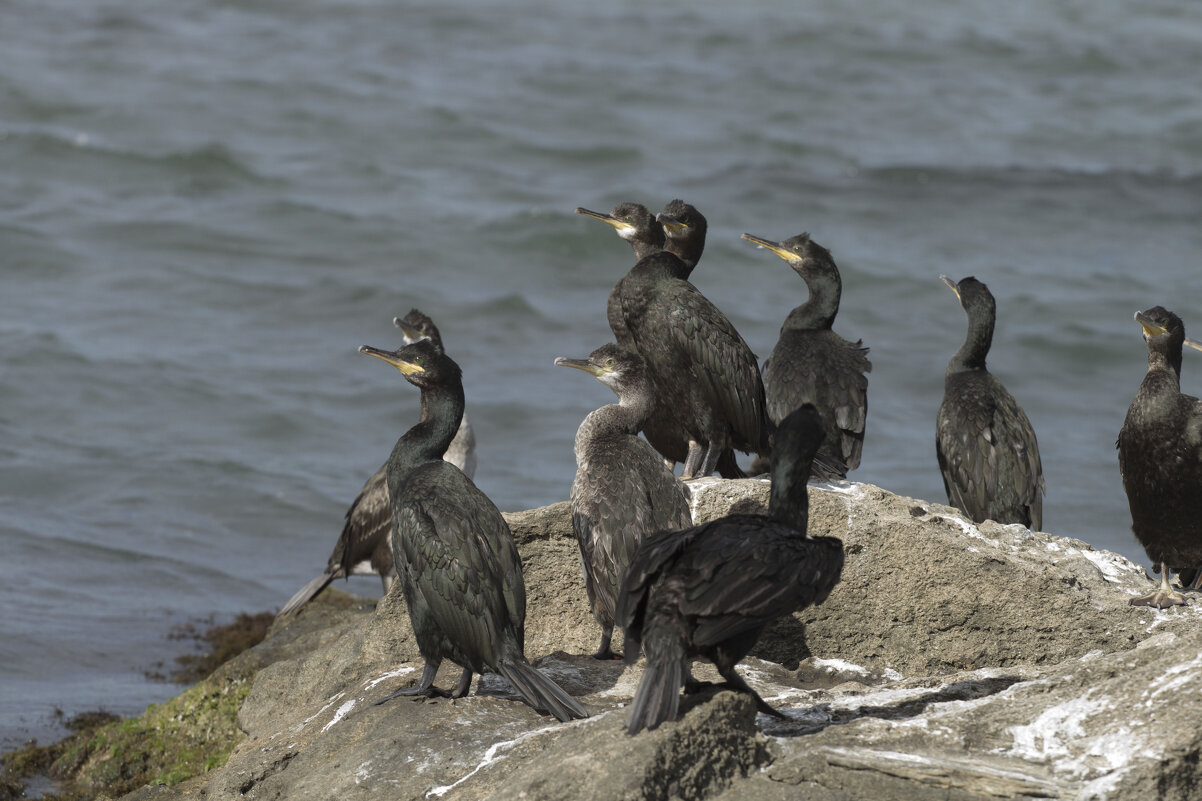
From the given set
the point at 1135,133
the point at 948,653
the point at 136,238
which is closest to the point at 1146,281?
the point at 1135,133

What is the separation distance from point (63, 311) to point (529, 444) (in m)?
5.86

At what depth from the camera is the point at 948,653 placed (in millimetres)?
5801

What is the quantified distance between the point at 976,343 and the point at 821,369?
91cm

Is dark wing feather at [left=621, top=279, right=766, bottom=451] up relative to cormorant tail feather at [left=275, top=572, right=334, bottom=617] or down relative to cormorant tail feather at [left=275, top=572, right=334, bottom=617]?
up

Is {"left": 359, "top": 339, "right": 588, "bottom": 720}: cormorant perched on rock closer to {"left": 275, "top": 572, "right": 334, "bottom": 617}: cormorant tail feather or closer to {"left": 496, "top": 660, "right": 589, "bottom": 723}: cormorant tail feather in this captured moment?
{"left": 496, "top": 660, "right": 589, "bottom": 723}: cormorant tail feather

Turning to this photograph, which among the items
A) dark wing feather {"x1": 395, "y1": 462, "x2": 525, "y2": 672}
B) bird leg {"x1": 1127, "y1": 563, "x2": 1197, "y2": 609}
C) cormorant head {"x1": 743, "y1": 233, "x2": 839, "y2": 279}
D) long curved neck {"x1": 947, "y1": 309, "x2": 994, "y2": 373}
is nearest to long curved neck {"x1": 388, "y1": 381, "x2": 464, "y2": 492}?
dark wing feather {"x1": 395, "y1": 462, "x2": 525, "y2": 672}

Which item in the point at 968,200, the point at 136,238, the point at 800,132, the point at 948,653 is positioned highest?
the point at 800,132

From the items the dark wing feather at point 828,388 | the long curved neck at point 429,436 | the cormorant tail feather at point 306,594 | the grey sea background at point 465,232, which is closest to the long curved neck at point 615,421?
the long curved neck at point 429,436

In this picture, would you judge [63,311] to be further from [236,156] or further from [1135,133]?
[1135,133]

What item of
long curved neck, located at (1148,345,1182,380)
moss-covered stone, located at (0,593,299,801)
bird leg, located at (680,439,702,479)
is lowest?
moss-covered stone, located at (0,593,299,801)

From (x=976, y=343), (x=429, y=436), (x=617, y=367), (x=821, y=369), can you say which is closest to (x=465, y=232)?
(x=976, y=343)

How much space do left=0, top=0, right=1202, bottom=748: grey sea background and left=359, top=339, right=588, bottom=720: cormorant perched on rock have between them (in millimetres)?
3136

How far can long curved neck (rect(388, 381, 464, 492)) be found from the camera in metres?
5.81

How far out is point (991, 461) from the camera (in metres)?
7.36
